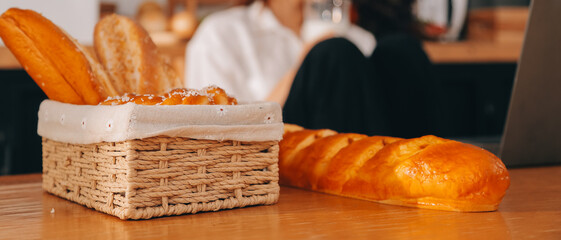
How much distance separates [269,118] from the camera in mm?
671

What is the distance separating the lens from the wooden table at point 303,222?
529 mm

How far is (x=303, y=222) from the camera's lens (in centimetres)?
58

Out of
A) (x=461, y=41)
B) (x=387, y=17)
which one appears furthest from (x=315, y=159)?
(x=461, y=41)

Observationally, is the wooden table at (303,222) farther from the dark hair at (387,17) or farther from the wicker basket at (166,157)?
the dark hair at (387,17)

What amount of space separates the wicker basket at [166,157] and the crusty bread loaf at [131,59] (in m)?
0.10

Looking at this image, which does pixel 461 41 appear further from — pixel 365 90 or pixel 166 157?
pixel 166 157

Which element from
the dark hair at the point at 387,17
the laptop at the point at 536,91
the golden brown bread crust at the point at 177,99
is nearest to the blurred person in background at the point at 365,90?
the laptop at the point at 536,91

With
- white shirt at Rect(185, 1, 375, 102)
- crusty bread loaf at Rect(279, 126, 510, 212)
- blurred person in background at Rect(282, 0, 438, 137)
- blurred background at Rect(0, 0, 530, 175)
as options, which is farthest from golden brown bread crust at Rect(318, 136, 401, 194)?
blurred background at Rect(0, 0, 530, 175)

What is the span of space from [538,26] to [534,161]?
0.24 m

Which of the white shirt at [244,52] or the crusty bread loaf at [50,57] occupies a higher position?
the crusty bread loaf at [50,57]

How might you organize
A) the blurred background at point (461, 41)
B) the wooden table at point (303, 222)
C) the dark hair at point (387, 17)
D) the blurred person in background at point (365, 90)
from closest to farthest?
1. the wooden table at point (303, 222)
2. the blurred person in background at point (365, 90)
3. the blurred background at point (461, 41)
4. the dark hair at point (387, 17)

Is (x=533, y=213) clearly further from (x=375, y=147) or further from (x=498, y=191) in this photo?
(x=375, y=147)

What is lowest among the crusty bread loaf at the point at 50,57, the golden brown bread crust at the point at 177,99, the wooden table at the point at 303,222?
the wooden table at the point at 303,222

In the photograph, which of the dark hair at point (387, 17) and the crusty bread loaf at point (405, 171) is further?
the dark hair at point (387, 17)
